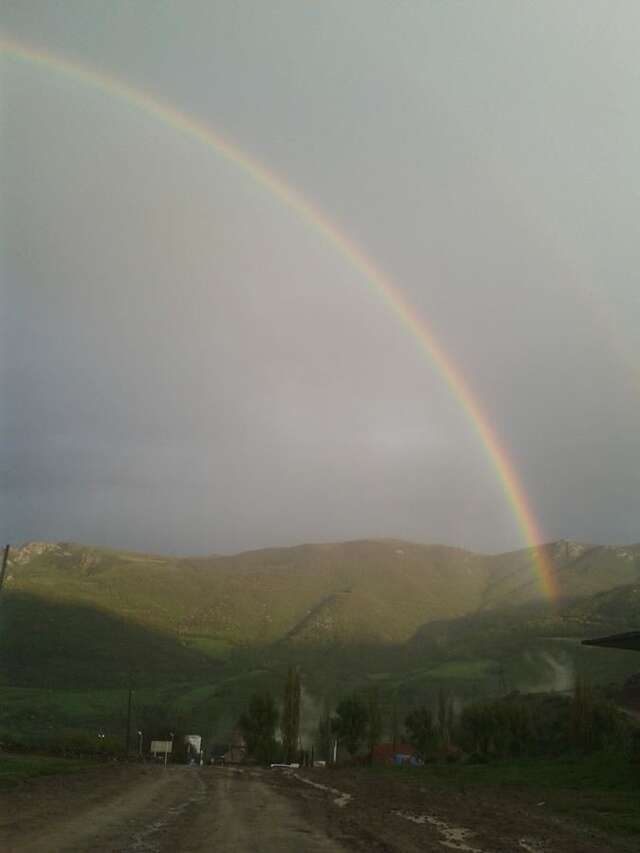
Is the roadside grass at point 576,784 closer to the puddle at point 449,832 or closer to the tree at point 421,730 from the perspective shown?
the puddle at point 449,832

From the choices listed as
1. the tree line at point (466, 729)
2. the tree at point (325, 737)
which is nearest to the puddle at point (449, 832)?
the tree line at point (466, 729)

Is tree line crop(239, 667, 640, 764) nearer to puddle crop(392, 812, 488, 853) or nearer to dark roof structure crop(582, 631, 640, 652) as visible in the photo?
dark roof structure crop(582, 631, 640, 652)

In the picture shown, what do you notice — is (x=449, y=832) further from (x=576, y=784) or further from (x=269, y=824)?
(x=576, y=784)

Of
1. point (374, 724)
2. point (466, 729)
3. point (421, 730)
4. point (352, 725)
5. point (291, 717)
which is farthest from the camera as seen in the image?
point (352, 725)

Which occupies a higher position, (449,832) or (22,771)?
(22,771)

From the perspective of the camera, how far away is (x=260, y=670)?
16900cm

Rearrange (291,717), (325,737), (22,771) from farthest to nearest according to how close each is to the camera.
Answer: (325,737) < (291,717) < (22,771)

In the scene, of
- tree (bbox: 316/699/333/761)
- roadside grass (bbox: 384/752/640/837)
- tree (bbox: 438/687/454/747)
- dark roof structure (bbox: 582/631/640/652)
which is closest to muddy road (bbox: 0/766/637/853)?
roadside grass (bbox: 384/752/640/837)

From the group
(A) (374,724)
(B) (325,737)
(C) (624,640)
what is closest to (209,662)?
(B) (325,737)

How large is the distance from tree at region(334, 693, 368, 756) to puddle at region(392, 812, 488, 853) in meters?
88.5

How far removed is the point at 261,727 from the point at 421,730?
2916cm

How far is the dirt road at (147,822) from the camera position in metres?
15.9

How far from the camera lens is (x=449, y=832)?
2023 centimetres

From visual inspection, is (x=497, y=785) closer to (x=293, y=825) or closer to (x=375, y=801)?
(x=375, y=801)
